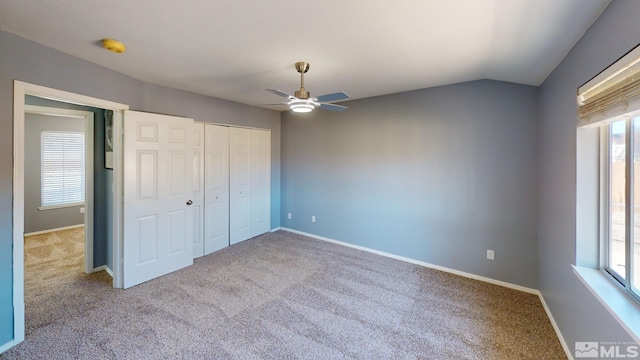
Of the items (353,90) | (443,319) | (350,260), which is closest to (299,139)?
(353,90)

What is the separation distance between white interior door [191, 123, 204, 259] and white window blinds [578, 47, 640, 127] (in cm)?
429

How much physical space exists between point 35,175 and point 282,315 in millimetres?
5799

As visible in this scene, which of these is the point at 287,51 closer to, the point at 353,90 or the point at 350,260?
the point at 353,90

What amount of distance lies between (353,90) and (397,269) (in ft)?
8.52

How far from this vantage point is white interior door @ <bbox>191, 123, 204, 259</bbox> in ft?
12.8

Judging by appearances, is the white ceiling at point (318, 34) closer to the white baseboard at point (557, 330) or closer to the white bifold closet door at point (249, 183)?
the white bifold closet door at point (249, 183)

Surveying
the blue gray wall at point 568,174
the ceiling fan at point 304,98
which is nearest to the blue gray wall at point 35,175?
the ceiling fan at point 304,98

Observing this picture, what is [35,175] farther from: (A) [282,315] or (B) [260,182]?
(A) [282,315]

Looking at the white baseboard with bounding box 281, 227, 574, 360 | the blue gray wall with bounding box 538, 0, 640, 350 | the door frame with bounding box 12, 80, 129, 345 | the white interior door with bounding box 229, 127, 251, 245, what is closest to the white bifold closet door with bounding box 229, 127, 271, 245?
the white interior door with bounding box 229, 127, 251, 245

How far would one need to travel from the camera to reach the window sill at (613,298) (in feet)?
4.31

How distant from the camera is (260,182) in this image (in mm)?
5016

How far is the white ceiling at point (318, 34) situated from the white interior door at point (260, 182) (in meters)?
1.97

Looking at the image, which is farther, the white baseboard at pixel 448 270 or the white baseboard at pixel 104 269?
the white baseboard at pixel 104 269

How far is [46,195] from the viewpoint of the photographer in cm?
500
